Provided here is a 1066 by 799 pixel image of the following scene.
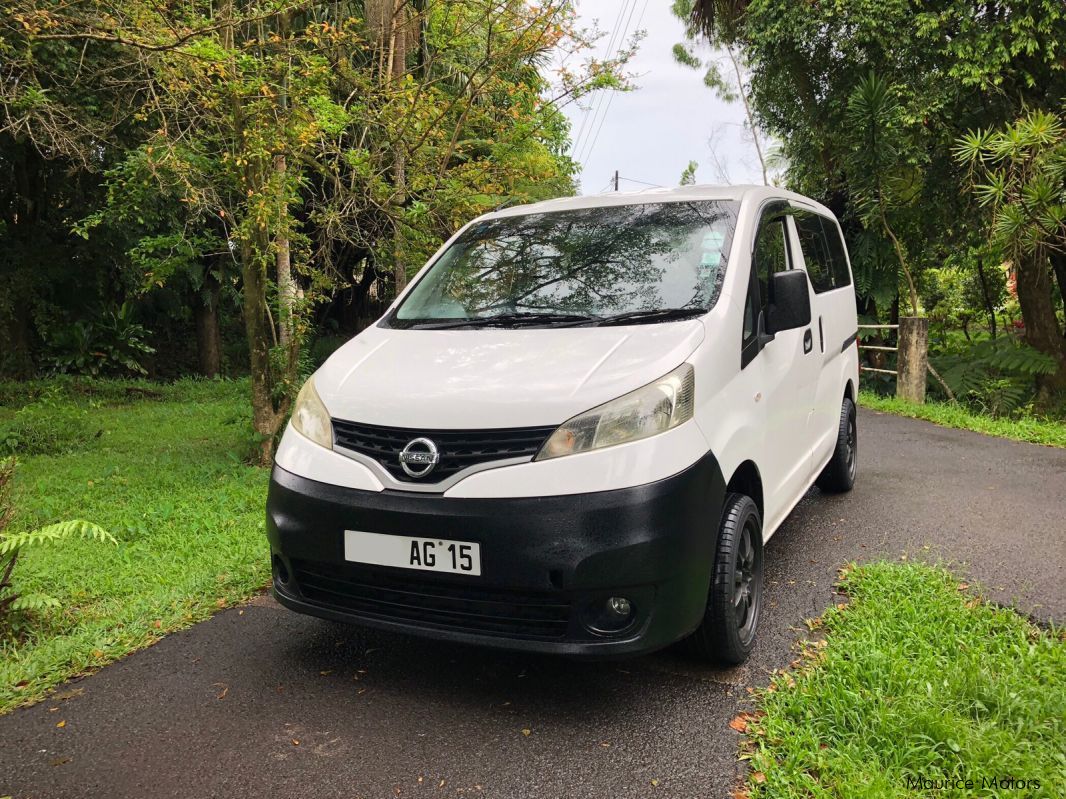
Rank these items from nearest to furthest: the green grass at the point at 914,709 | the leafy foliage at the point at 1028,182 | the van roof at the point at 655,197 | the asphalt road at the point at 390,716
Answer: the green grass at the point at 914,709 → the asphalt road at the point at 390,716 → the van roof at the point at 655,197 → the leafy foliage at the point at 1028,182

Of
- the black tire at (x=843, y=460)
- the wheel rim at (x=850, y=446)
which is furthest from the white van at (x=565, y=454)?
the wheel rim at (x=850, y=446)

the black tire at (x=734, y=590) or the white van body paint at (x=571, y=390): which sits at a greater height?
the white van body paint at (x=571, y=390)

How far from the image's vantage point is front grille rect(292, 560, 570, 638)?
267 centimetres

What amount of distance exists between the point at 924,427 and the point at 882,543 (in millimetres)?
4828

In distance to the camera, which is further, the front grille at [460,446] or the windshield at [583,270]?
the windshield at [583,270]

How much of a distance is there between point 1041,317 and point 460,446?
40.4 feet

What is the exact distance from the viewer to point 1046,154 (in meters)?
9.23

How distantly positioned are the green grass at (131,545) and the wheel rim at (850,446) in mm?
3801

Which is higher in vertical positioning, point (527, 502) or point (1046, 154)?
point (1046, 154)

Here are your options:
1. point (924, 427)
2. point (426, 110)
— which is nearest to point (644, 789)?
point (426, 110)

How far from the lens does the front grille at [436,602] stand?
2670 mm

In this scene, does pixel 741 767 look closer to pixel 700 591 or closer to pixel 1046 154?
pixel 700 591

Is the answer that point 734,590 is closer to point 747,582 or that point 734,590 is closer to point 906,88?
point 747,582

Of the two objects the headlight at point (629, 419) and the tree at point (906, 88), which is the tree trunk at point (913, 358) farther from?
the headlight at point (629, 419)
